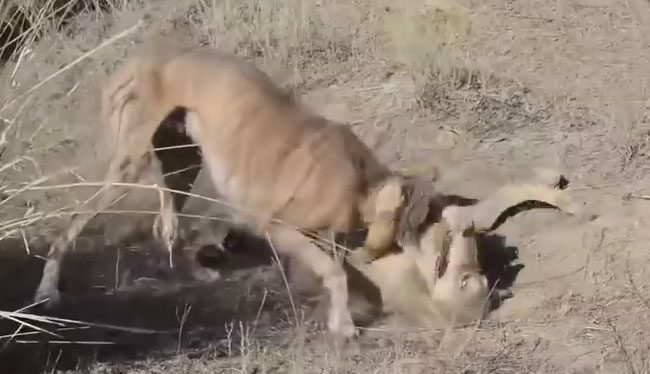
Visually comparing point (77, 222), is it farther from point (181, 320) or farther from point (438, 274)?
point (438, 274)

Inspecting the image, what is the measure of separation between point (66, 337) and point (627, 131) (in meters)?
2.50

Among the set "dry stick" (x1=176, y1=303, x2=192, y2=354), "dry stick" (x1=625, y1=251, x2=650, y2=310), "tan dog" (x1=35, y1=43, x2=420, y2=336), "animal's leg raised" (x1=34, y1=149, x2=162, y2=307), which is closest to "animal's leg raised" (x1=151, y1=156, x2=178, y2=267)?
"tan dog" (x1=35, y1=43, x2=420, y2=336)

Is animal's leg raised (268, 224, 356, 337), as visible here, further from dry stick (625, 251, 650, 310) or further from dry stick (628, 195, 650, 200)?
dry stick (628, 195, 650, 200)

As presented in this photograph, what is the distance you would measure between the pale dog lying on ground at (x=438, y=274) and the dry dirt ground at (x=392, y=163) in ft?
0.27

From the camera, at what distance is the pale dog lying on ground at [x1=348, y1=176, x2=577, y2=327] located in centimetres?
317

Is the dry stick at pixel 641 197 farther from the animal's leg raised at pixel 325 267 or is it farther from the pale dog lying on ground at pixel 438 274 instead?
the animal's leg raised at pixel 325 267

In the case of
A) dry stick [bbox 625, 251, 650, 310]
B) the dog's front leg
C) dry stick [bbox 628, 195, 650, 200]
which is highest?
the dog's front leg

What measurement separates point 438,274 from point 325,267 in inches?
15.0

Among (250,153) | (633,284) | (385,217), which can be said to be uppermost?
(250,153)

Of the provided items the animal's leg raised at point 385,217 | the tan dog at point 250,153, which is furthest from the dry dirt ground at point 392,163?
the animal's leg raised at point 385,217

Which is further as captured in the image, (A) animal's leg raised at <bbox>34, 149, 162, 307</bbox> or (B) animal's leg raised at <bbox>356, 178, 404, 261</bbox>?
(A) animal's leg raised at <bbox>34, 149, 162, 307</bbox>

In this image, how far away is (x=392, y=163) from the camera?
13.5 feet

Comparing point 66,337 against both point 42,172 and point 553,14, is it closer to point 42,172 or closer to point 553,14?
point 42,172

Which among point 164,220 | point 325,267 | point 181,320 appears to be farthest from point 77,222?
point 325,267
